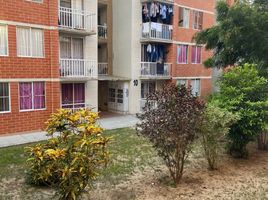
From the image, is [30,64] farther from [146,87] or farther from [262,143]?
[262,143]

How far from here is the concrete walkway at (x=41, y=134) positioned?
46.8 feet

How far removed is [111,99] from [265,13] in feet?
43.7

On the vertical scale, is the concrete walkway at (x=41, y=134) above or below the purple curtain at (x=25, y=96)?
below

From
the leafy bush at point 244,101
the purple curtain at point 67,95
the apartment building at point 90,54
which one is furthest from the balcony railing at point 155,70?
the leafy bush at point 244,101

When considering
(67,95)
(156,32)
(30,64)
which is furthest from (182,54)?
(30,64)

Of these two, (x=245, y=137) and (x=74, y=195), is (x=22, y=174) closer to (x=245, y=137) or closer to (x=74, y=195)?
(x=74, y=195)

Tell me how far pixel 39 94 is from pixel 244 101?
37.2 ft

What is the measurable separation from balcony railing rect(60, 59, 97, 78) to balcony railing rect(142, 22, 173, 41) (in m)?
5.22

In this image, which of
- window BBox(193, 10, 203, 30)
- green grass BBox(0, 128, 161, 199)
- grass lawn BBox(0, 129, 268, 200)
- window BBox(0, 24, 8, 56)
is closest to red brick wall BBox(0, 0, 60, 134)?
window BBox(0, 24, 8, 56)

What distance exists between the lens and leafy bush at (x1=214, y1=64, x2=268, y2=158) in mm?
9953

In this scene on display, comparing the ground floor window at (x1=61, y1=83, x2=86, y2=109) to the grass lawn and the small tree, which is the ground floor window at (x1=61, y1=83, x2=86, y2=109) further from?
the small tree

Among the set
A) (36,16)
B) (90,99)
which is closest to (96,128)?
(36,16)

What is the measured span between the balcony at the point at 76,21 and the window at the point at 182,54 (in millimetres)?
8746

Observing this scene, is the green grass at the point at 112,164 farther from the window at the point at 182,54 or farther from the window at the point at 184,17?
the window at the point at 184,17
